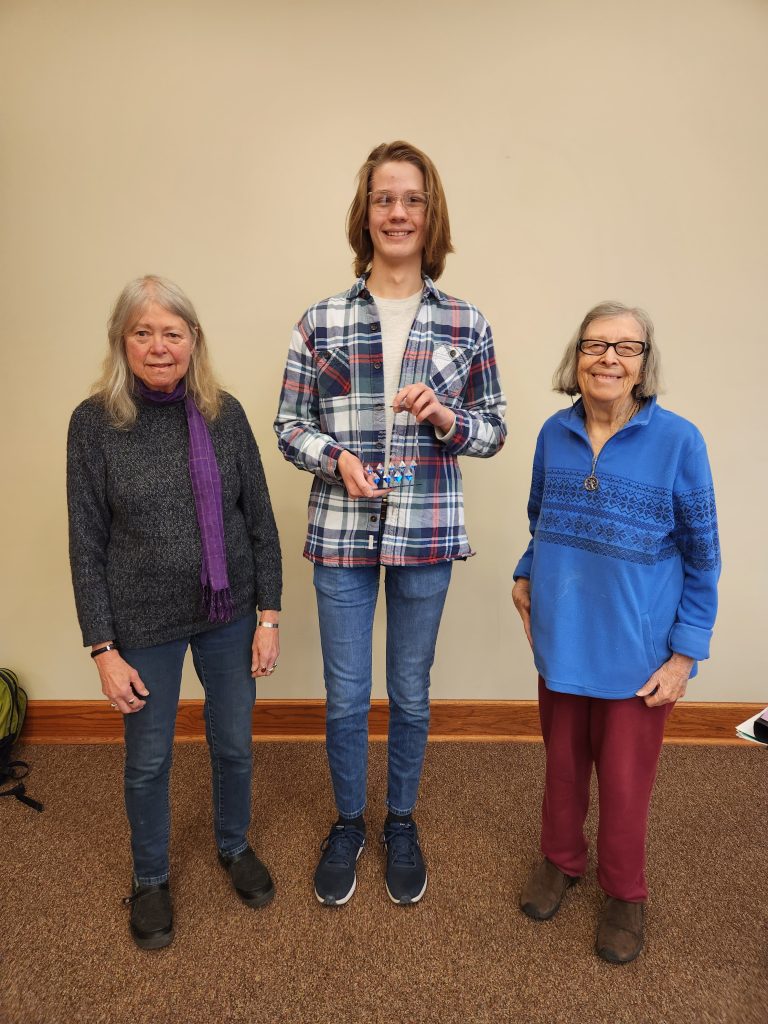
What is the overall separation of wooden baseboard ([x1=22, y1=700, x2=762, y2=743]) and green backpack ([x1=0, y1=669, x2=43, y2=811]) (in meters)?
0.09

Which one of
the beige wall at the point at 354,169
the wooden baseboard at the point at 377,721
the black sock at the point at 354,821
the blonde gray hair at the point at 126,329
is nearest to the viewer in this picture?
→ the blonde gray hair at the point at 126,329

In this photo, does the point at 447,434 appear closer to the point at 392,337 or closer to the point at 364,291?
the point at 392,337

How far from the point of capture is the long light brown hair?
1435 millimetres

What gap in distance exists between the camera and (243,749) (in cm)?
155

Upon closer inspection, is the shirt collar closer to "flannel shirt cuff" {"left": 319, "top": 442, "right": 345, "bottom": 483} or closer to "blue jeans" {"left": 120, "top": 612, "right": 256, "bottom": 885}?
"flannel shirt cuff" {"left": 319, "top": 442, "right": 345, "bottom": 483}

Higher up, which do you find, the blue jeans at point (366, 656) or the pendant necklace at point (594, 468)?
the pendant necklace at point (594, 468)

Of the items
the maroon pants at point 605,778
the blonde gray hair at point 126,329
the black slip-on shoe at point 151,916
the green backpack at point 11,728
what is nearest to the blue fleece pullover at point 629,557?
the maroon pants at point 605,778

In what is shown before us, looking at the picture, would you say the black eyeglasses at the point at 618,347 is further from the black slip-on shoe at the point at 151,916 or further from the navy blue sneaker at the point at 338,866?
the black slip-on shoe at the point at 151,916

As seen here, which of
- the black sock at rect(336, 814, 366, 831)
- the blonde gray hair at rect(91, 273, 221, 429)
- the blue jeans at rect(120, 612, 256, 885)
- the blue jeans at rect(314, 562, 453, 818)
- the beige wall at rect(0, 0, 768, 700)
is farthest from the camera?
the beige wall at rect(0, 0, 768, 700)

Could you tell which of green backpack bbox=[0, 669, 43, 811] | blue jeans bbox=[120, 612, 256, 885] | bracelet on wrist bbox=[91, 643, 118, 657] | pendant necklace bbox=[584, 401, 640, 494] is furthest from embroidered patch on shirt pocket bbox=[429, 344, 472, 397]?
green backpack bbox=[0, 669, 43, 811]

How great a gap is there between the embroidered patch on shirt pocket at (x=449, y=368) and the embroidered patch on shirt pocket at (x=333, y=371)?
20 cm

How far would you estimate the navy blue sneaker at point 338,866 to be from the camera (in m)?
1.57

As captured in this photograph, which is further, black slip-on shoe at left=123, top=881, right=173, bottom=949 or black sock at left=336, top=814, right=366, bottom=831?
black sock at left=336, top=814, right=366, bottom=831

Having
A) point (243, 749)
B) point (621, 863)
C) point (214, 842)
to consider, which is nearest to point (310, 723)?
point (214, 842)
